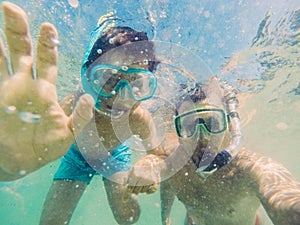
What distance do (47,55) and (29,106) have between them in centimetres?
53

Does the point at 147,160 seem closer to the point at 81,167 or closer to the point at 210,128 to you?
the point at 210,128

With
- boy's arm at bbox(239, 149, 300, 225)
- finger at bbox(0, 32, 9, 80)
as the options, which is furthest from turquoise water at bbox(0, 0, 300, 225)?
finger at bbox(0, 32, 9, 80)

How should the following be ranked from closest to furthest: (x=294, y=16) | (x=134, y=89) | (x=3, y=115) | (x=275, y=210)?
(x=3, y=115), (x=275, y=210), (x=134, y=89), (x=294, y=16)

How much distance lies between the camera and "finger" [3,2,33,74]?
2.51 meters

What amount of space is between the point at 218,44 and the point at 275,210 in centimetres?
728

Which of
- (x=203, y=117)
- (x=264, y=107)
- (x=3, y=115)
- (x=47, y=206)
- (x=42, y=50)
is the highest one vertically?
(x=42, y=50)

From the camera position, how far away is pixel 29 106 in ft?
8.78

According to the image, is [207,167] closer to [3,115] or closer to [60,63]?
[3,115]

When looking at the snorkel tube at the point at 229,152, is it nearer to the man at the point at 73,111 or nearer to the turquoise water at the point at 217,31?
the man at the point at 73,111

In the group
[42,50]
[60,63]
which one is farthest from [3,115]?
[60,63]

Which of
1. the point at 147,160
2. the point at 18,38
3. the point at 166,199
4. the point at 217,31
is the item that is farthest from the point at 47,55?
the point at 217,31

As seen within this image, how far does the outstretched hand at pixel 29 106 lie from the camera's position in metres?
2.58

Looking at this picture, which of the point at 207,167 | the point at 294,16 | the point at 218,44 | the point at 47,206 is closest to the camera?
the point at 207,167

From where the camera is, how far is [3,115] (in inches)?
A: 105
